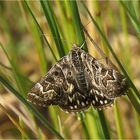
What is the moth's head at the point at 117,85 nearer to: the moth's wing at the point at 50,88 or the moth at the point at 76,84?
the moth at the point at 76,84

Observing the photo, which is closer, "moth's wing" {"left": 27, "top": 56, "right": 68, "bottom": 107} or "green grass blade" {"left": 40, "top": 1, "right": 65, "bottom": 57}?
"green grass blade" {"left": 40, "top": 1, "right": 65, "bottom": 57}

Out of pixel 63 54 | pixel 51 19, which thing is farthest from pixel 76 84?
pixel 51 19

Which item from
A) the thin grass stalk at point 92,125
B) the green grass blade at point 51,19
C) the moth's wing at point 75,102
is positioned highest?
the green grass blade at point 51,19

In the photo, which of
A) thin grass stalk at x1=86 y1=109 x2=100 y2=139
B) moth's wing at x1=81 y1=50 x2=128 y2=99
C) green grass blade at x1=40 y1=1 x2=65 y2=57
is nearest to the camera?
green grass blade at x1=40 y1=1 x2=65 y2=57

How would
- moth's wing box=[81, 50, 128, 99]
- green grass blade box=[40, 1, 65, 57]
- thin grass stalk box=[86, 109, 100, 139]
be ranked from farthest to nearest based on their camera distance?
thin grass stalk box=[86, 109, 100, 139]
moth's wing box=[81, 50, 128, 99]
green grass blade box=[40, 1, 65, 57]

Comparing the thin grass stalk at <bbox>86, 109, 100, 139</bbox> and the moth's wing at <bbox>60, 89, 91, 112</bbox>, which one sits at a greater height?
the moth's wing at <bbox>60, 89, 91, 112</bbox>

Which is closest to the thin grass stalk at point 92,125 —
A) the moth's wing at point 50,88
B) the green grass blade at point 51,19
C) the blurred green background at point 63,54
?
the blurred green background at point 63,54

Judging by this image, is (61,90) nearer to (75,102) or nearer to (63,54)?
(75,102)

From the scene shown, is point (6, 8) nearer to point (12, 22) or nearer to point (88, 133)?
point (12, 22)

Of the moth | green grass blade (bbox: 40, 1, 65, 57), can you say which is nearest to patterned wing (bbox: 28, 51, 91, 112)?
the moth

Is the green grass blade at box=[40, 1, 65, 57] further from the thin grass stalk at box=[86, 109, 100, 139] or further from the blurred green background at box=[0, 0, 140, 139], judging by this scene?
the thin grass stalk at box=[86, 109, 100, 139]
